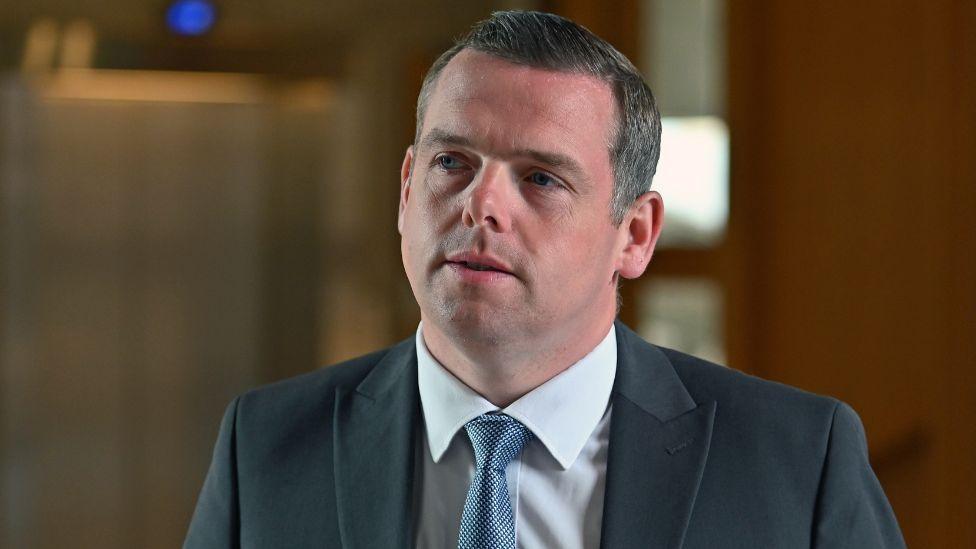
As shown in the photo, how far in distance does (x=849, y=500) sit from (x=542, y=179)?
47cm

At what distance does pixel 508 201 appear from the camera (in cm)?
124

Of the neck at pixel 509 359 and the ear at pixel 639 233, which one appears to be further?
the ear at pixel 639 233

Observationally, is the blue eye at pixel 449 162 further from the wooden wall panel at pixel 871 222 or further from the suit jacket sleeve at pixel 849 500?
the wooden wall panel at pixel 871 222

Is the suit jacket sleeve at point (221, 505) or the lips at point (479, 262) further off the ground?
the lips at point (479, 262)

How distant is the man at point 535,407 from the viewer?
1.25 meters

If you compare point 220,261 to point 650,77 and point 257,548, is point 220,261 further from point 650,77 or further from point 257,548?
point 257,548

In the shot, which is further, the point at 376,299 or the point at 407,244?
the point at 376,299

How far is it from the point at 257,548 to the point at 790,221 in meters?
1.98

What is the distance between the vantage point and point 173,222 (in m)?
3.07

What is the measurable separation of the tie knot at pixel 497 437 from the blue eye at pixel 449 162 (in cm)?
27

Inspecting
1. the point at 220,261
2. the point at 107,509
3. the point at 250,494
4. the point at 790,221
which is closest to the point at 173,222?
the point at 220,261

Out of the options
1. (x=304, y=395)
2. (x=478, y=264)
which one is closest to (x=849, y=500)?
(x=478, y=264)

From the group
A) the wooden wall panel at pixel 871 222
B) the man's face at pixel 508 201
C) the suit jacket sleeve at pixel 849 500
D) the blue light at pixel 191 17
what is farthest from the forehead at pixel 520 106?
the blue light at pixel 191 17

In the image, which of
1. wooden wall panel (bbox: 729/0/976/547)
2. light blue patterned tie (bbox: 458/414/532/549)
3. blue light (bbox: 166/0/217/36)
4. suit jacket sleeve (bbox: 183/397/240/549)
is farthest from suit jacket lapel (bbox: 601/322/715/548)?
blue light (bbox: 166/0/217/36)
